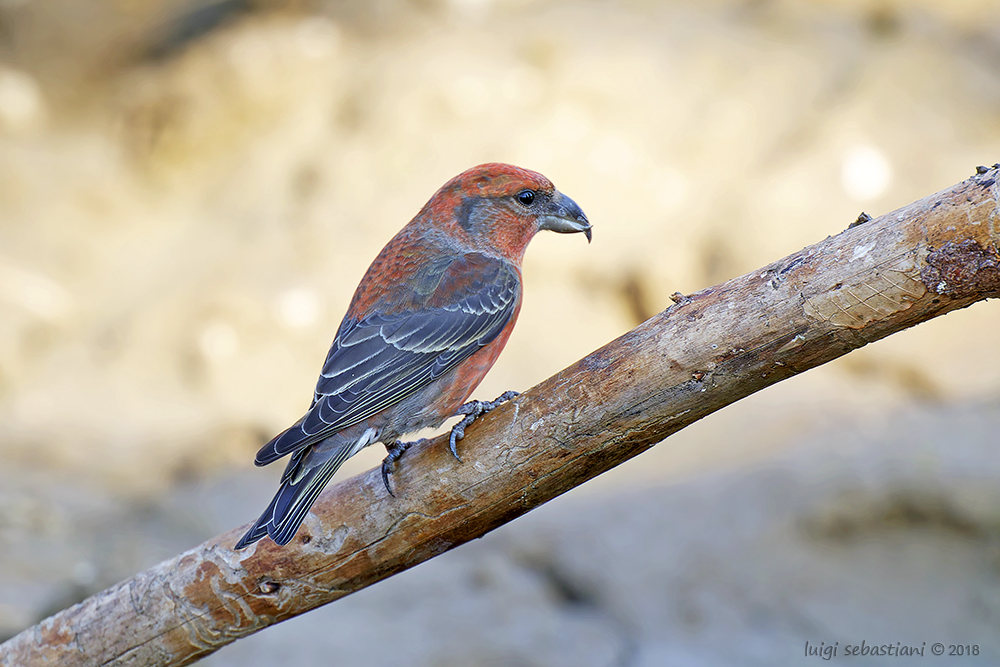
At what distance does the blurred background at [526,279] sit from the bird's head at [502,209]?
2587mm

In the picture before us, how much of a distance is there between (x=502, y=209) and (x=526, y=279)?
3.59 metres

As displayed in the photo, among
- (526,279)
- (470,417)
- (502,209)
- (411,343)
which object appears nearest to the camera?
(470,417)

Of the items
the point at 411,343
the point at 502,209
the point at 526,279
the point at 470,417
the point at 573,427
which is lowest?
the point at 573,427

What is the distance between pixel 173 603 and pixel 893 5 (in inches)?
309

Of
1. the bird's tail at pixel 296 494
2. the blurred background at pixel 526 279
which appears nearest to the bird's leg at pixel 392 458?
the bird's tail at pixel 296 494

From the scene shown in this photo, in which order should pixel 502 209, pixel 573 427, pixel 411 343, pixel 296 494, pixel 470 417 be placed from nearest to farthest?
pixel 573 427
pixel 296 494
pixel 470 417
pixel 411 343
pixel 502 209

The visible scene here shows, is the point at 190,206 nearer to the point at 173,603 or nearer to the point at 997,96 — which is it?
the point at 173,603

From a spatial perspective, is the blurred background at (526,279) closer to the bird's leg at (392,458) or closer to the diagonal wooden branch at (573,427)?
the diagonal wooden branch at (573,427)

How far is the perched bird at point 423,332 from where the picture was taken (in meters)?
3.11

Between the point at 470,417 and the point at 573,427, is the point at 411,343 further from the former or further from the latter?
the point at 573,427

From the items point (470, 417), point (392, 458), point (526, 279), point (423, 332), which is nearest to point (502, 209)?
point (423, 332)

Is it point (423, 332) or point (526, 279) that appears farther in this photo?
point (526, 279)

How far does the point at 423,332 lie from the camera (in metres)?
3.54

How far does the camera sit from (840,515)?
5.27 meters
